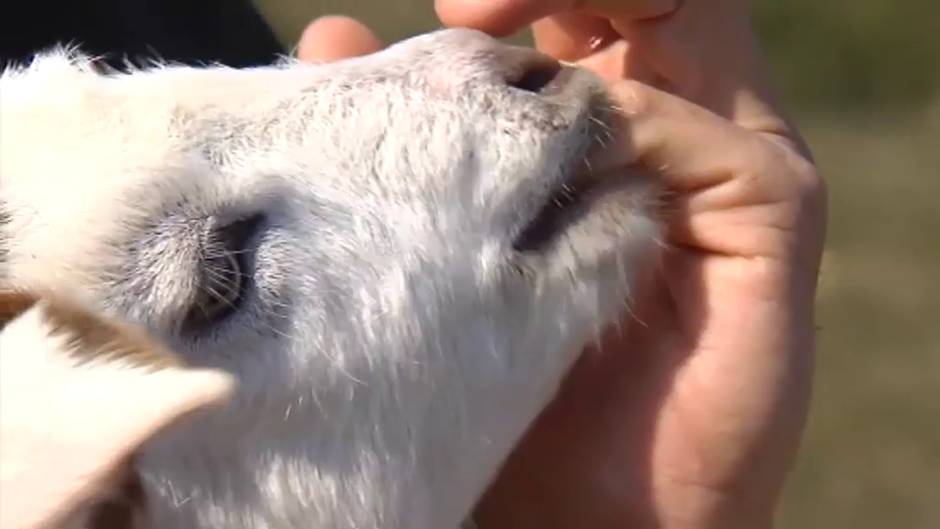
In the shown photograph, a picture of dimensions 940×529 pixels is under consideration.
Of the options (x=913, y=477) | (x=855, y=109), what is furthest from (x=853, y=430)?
(x=855, y=109)

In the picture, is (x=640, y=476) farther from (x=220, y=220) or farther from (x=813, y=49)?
(x=813, y=49)

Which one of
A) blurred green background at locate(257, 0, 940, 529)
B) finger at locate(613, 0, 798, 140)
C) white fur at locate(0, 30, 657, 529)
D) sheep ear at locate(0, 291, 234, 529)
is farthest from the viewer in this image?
blurred green background at locate(257, 0, 940, 529)

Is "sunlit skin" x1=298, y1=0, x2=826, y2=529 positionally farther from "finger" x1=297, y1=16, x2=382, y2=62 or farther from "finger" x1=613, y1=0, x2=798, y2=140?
"finger" x1=297, y1=16, x2=382, y2=62

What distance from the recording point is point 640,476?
3.28ft

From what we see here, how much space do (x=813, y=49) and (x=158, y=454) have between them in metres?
2.03

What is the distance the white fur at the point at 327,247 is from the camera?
80 cm

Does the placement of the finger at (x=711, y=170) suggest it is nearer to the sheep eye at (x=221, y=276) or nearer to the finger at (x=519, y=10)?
the finger at (x=519, y=10)

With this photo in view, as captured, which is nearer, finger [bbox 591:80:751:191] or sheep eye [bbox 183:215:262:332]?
sheep eye [bbox 183:215:262:332]

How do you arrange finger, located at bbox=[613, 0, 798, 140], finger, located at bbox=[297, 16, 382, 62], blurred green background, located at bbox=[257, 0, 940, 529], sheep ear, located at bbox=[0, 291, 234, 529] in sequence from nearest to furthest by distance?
sheep ear, located at bbox=[0, 291, 234, 529]
finger, located at bbox=[613, 0, 798, 140]
finger, located at bbox=[297, 16, 382, 62]
blurred green background, located at bbox=[257, 0, 940, 529]

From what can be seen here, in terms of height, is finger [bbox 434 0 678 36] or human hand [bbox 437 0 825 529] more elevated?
finger [bbox 434 0 678 36]

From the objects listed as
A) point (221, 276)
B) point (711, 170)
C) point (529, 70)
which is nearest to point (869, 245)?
point (711, 170)

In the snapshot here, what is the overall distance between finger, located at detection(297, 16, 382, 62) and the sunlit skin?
159mm

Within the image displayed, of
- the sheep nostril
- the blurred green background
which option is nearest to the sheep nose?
the sheep nostril

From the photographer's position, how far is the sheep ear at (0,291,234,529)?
65cm
